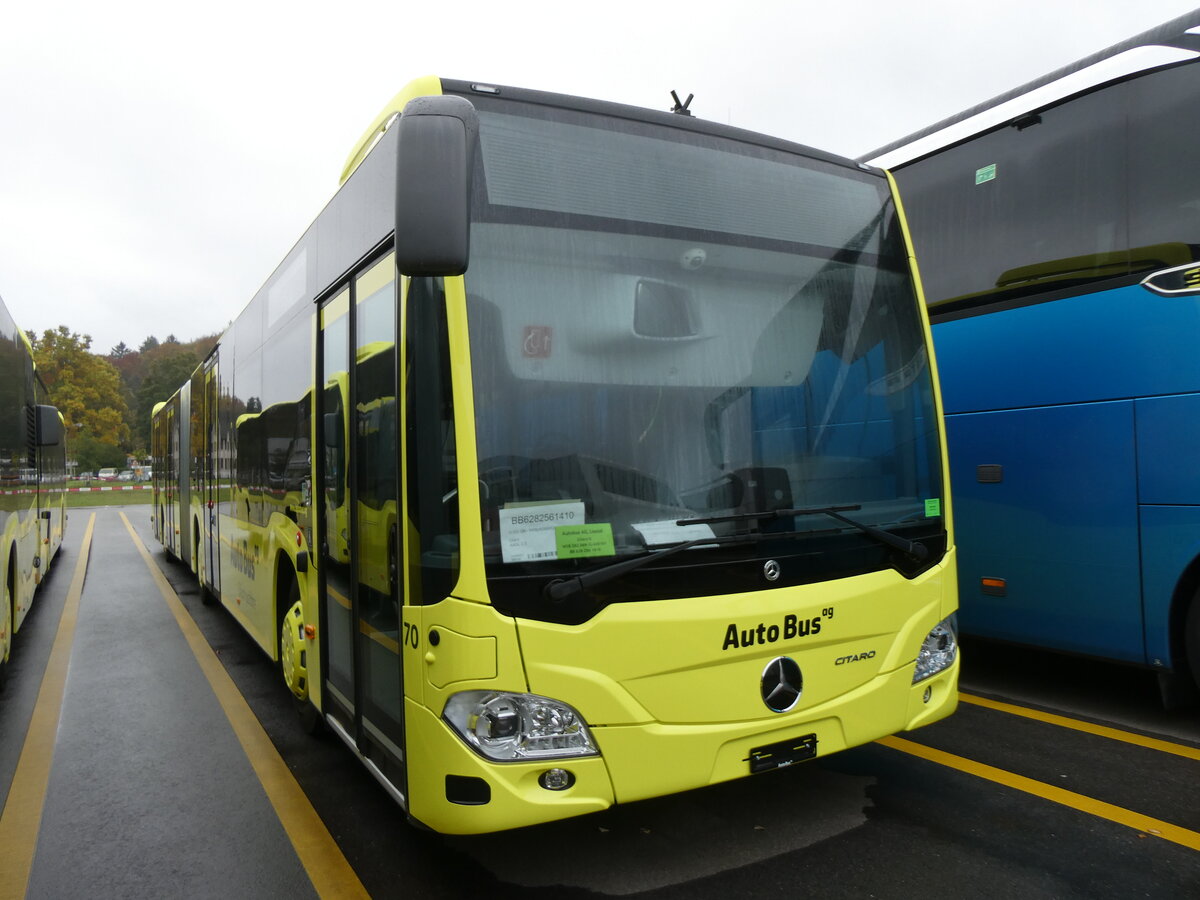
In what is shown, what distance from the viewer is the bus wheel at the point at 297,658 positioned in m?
4.90

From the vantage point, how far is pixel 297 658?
4961mm

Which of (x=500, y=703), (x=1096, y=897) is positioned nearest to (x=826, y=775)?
(x=1096, y=897)

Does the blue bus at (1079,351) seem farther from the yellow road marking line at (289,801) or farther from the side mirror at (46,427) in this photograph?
the side mirror at (46,427)

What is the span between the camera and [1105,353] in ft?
16.3

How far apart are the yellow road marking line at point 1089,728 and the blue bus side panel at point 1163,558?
1.41 ft

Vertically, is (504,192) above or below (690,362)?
above

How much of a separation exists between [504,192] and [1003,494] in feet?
13.4

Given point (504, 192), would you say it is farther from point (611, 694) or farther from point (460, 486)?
point (611, 694)

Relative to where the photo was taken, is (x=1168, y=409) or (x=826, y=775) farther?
(x=1168, y=409)

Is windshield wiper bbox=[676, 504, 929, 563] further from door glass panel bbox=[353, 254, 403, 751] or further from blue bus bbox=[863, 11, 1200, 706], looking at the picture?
blue bus bbox=[863, 11, 1200, 706]

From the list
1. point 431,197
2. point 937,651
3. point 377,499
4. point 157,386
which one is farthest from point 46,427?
point 157,386

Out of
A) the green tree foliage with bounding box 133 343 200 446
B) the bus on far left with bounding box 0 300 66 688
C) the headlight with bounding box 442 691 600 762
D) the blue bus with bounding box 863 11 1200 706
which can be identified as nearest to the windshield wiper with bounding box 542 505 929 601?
the headlight with bounding box 442 691 600 762

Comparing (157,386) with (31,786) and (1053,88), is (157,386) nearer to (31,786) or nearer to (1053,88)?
(31,786)

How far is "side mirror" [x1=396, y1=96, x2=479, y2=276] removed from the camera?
8.84 ft
